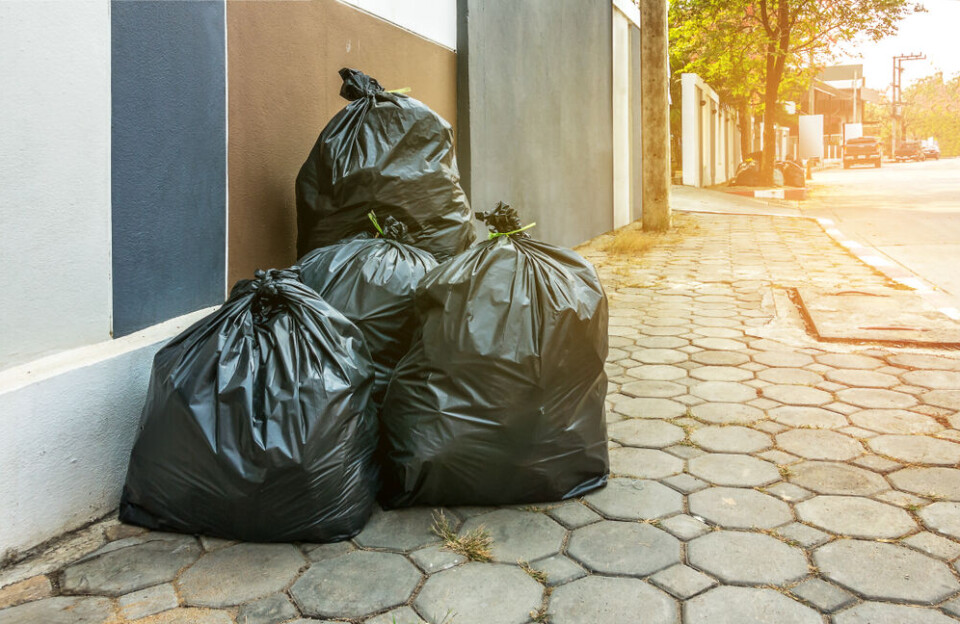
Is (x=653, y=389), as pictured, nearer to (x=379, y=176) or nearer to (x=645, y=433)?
(x=645, y=433)

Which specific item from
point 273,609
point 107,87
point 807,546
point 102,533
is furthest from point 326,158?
point 807,546

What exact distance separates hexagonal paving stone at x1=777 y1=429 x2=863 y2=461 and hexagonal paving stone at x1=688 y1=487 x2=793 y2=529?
44cm

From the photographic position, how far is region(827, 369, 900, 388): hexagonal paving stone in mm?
3490

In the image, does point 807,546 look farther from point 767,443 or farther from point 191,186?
point 191,186

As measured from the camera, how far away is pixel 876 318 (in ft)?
15.3

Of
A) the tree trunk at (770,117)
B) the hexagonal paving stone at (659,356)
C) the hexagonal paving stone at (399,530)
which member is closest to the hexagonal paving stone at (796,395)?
the hexagonal paving stone at (659,356)

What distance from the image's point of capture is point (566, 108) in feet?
26.1

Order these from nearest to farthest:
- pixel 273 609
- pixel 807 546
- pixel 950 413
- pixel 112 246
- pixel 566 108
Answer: pixel 273 609, pixel 807 546, pixel 112 246, pixel 950 413, pixel 566 108

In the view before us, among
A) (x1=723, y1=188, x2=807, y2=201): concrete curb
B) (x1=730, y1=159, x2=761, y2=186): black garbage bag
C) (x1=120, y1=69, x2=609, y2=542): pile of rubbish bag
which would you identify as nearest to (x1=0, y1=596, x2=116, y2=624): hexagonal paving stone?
(x1=120, y1=69, x2=609, y2=542): pile of rubbish bag

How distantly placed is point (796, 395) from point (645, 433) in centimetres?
85

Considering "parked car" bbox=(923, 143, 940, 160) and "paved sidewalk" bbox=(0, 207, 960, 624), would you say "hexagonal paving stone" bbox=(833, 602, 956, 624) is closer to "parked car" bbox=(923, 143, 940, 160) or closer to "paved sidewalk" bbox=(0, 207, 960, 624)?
"paved sidewalk" bbox=(0, 207, 960, 624)

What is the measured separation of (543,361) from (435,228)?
121cm

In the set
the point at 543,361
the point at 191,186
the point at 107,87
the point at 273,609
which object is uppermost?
the point at 107,87

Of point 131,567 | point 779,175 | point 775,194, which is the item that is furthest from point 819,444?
point 779,175
